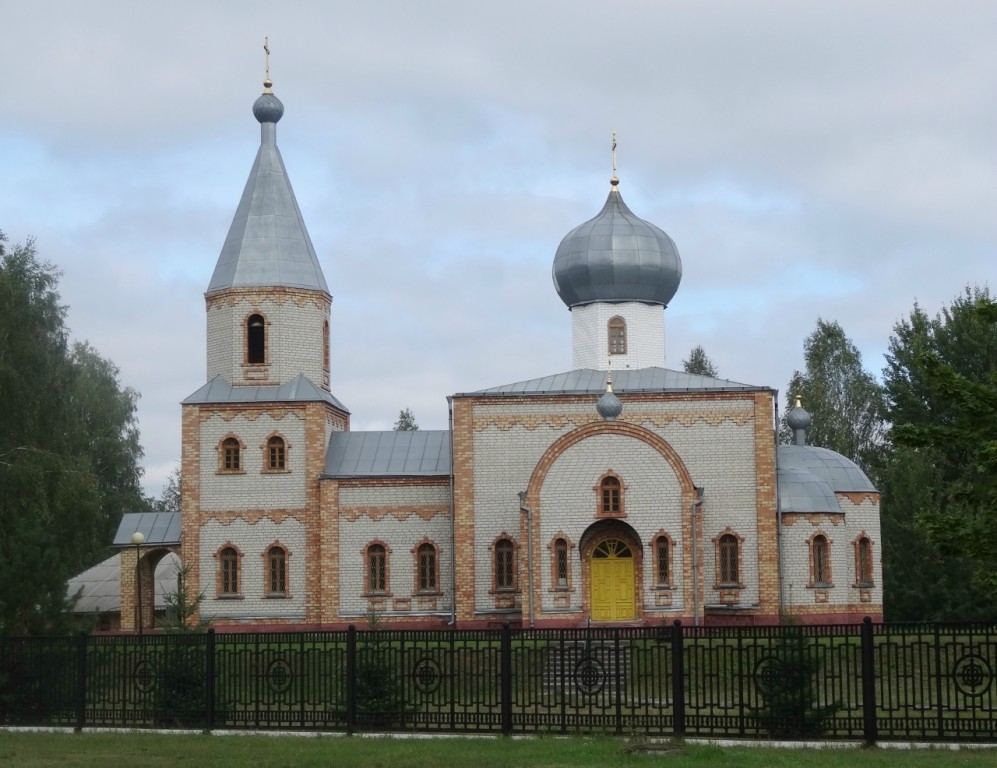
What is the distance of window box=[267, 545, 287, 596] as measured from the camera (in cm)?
3222

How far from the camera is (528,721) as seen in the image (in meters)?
16.9

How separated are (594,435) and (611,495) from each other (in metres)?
1.20

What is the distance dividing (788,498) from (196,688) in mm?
16490

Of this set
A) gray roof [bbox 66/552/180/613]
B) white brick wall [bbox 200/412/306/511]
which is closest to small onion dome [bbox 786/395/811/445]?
white brick wall [bbox 200/412/306/511]

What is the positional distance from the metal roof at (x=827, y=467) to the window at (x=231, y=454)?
1126cm

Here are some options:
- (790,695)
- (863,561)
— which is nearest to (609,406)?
(863,561)

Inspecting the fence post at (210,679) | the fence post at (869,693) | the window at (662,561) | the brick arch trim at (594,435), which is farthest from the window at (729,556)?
the fence post at (210,679)

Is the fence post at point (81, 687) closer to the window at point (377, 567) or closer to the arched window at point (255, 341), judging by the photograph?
the window at point (377, 567)

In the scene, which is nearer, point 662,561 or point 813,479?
point 662,561

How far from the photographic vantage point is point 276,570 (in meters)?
32.3

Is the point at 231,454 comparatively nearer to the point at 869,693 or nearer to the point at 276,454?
the point at 276,454

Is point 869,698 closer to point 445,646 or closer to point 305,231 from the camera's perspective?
point 445,646

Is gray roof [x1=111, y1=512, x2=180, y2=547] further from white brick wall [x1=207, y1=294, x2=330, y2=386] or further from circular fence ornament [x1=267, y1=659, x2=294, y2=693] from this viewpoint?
circular fence ornament [x1=267, y1=659, x2=294, y2=693]

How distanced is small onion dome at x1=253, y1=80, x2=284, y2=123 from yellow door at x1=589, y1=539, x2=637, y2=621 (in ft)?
39.3
